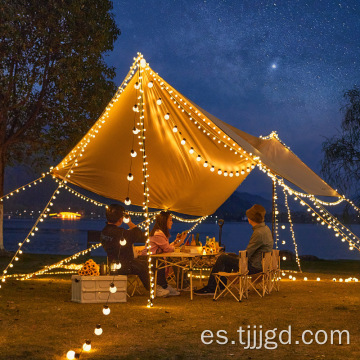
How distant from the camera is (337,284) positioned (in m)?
10.0

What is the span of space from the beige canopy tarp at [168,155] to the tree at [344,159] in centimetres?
562

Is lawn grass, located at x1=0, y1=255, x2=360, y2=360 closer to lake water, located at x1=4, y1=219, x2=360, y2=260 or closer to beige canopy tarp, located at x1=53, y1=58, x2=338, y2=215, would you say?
beige canopy tarp, located at x1=53, y1=58, x2=338, y2=215

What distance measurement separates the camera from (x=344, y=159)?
53.8 ft

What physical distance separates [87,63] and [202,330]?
1070cm

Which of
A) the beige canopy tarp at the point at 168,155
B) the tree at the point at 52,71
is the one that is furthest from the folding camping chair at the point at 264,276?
the tree at the point at 52,71

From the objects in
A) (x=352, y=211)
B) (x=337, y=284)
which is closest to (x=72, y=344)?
(x=337, y=284)

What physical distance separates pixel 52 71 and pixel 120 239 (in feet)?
28.2

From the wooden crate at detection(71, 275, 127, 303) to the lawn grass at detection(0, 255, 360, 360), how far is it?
0.16 meters

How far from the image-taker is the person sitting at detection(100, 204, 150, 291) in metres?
7.54

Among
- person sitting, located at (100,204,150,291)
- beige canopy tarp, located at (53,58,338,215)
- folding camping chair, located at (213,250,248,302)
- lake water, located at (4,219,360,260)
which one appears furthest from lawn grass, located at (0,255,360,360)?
lake water, located at (4,219,360,260)

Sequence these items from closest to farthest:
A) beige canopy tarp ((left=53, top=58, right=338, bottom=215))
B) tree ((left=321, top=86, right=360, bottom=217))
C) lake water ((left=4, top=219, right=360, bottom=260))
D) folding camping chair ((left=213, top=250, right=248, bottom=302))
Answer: folding camping chair ((left=213, top=250, right=248, bottom=302)) < beige canopy tarp ((left=53, top=58, right=338, bottom=215)) < tree ((left=321, top=86, right=360, bottom=217)) < lake water ((left=4, top=219, right=360, bottom=260))

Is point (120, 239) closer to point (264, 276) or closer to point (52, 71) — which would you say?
point (264, 276)

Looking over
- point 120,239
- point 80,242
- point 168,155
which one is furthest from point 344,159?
point 80,242

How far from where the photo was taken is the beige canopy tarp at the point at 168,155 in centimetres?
800
